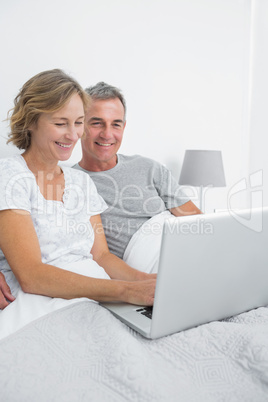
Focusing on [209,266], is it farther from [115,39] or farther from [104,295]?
[115,39]

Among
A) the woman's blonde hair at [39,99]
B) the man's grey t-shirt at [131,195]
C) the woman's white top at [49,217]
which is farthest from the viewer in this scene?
the man's grey t-shirt at [131,195]

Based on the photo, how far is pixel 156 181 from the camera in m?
1.91

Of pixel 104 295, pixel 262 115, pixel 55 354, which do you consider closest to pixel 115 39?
pixel 262 115

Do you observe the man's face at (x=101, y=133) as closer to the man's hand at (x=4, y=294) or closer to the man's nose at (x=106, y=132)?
the man's nose at (x=106, y=132)

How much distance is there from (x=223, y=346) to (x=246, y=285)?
0.64 feet

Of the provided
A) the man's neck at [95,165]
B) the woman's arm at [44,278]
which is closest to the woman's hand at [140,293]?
the woman's arm at [44,278]

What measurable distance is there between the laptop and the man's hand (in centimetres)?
35

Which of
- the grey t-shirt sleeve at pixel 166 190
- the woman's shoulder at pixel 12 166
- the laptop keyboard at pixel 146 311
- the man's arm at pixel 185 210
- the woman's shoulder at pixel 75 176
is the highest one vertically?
the woman's shoulder at pixel 12 166

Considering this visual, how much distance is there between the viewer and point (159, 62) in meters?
2.66

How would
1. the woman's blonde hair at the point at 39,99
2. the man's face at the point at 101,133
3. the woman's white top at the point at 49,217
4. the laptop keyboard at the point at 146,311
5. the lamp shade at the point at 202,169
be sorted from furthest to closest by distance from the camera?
the lamp shade at the point at 202,169 < the man's face at the point at 101,133 < the woman's blonde hair at the point at 39,99 < the woman's white top at the point at 49,217 < the laptop keyboard at the point at 146,311

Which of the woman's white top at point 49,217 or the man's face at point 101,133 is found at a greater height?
the man's face at point 101,133

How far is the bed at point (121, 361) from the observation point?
0.72 m

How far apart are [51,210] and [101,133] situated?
65cm

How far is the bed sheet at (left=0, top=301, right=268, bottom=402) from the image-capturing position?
0.72 metres
